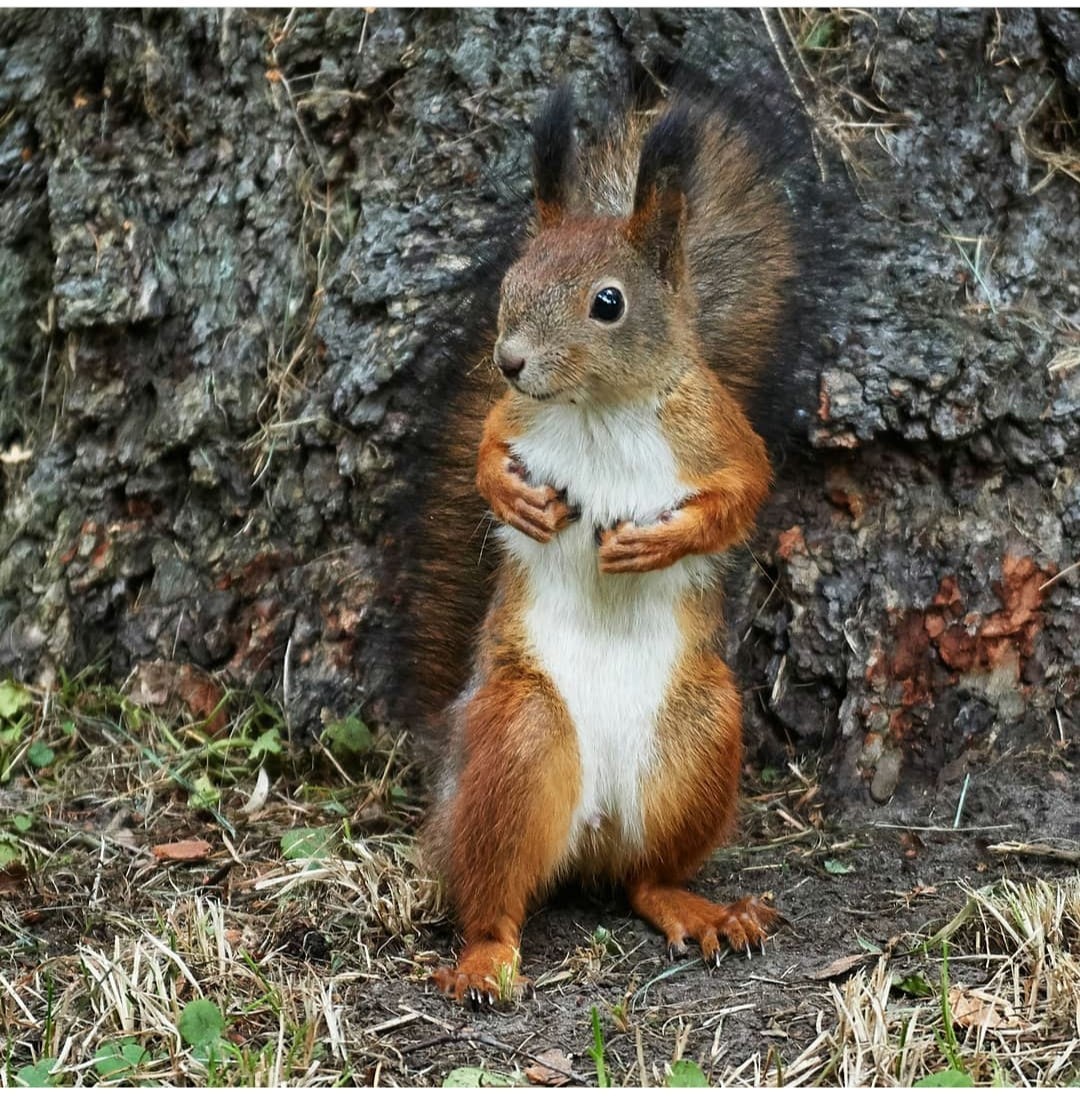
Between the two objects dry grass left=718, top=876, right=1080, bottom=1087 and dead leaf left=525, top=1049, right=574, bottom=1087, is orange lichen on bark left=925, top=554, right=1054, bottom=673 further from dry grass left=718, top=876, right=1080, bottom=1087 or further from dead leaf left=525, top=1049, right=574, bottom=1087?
dead leaf left=525, top=1049, right=574, bottom=1087

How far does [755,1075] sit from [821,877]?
2.42 ft

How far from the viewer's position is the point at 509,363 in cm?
244

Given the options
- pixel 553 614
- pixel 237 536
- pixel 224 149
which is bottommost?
pixel 237 536

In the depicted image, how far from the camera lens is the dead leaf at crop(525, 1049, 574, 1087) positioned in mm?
2271

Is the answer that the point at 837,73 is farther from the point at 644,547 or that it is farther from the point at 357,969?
the point at 357,969

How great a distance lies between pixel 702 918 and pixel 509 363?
3.43 ft

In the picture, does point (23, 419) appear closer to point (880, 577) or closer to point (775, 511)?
point (775, 511)

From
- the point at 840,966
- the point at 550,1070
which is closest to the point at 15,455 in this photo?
the point at 550,1070

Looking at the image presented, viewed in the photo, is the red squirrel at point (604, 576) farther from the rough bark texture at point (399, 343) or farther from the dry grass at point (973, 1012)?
the rough bark texture at point (399, 343)

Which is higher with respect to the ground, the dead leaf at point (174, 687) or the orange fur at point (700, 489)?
the orange fur at point (700, 489)

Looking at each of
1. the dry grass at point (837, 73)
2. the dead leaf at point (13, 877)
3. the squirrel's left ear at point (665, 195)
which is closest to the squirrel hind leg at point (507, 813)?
the squirrel's left ear at point (665, 195)

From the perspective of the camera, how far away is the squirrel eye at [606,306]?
8.31 ft

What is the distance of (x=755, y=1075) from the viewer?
2268mm

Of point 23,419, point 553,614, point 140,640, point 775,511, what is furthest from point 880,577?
point 23,419
